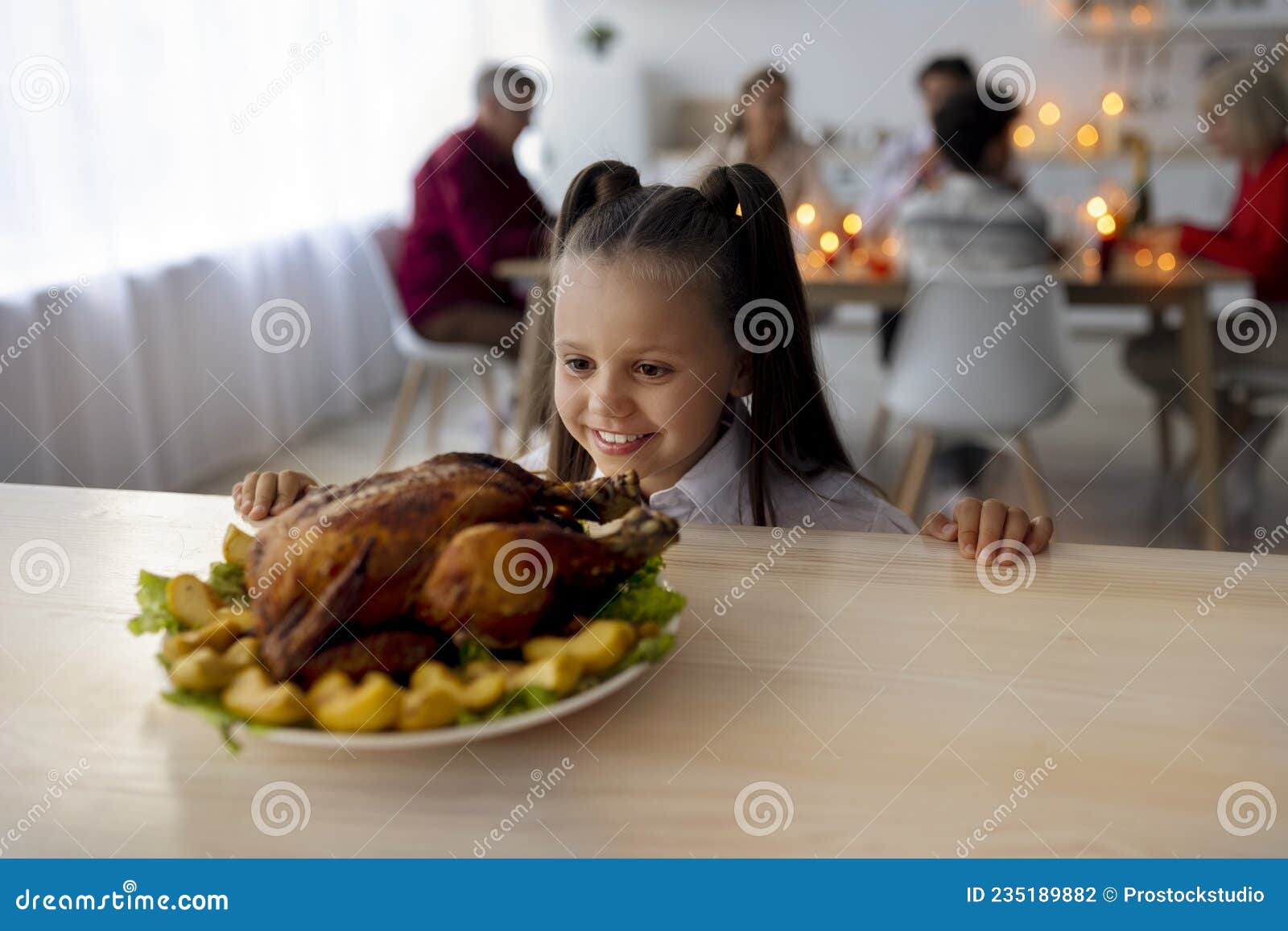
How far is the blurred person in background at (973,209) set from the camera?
8.43 feet

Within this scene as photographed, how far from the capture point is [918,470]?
2.67m

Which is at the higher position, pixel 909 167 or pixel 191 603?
pixel 909 167

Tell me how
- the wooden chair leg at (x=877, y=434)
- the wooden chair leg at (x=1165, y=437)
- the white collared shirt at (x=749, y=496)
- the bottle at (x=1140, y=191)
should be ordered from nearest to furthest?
1. the white collared shirt at (x=749, y=496)
2. the bottle at (x=1140, y=191)
3. the wooden chair leg at (x=877, y=434)
4. the wooden chair leg at (x=1165, y=437)

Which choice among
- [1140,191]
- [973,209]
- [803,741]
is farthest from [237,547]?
[1140,191]

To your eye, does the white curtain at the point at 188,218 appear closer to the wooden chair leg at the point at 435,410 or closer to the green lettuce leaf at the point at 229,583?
the wooden chair leg at the point at 435,410

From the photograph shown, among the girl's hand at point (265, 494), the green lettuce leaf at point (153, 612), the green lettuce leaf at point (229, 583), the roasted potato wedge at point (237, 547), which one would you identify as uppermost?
the girl's hand at point (265, 494)

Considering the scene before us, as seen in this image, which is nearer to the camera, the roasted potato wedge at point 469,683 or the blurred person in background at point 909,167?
the roasted potato wedge at point 469,683

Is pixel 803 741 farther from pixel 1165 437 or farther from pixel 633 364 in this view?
pixel 1165 437

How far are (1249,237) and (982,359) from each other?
0.84 metres

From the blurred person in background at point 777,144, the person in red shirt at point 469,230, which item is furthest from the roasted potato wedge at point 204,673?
the blurred person in background at point 777,144

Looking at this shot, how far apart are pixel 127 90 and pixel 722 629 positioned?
299 cm

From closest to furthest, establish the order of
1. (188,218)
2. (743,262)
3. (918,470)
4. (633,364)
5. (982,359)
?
1. (633,364)
2. (743,262)
3. (982,359)
4. (918,470)
5. (188,218)

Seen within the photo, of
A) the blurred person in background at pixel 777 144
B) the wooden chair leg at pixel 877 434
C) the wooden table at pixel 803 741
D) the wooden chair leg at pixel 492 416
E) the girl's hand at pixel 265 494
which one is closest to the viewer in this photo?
the wooden table at pixel 803 741

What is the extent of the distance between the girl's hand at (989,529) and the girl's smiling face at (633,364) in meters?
0.35
